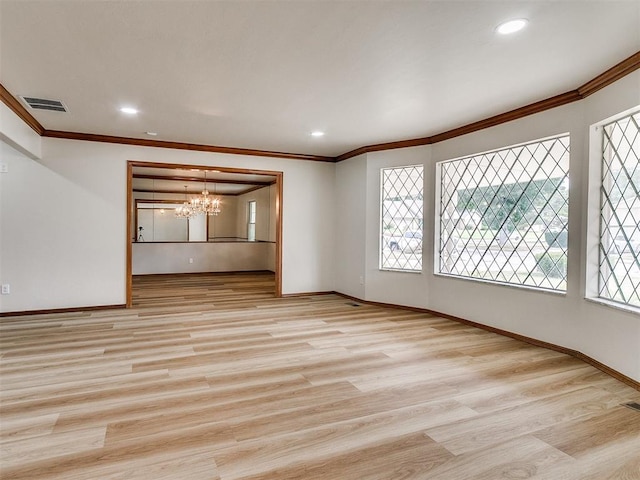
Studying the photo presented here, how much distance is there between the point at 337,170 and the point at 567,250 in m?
3.86

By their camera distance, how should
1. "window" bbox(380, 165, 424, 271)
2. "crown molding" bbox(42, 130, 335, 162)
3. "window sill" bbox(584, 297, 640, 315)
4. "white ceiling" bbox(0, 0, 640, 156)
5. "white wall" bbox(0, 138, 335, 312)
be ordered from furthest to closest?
"window" bbox(380, 165, 424, 271) → "crown molding" bbox(42, 130, 335, 162) → "white wall" bbox(0, 138, 335, 312) → "window sill" bbox(584, 297, 640, 315) → "white ceiling" bbox(0, 0, 640, 156)

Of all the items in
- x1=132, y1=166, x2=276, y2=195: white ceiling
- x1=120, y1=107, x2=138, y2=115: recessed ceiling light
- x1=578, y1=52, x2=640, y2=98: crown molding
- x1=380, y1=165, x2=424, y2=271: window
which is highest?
x1=132, y1=166, x2=276, y2=195: white ceiling

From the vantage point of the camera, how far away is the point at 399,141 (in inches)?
214

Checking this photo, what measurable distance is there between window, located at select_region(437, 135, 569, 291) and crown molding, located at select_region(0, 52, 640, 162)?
1.12 ft

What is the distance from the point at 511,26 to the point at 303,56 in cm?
137

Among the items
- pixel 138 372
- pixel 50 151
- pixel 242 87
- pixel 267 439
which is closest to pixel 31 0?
pixel 242 87

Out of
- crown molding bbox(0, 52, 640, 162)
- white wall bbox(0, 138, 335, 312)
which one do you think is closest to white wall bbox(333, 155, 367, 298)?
crown molding bbox(0, 52, 640, 162)

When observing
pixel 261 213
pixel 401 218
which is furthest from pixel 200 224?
pixel 401 218

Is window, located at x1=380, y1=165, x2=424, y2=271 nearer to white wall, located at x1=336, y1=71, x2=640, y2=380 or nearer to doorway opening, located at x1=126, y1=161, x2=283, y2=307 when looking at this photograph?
white wall, located at x1=336, y1=71, x2=640, y2=380

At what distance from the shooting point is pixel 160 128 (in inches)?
187

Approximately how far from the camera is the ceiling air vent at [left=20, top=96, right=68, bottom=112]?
3728mm

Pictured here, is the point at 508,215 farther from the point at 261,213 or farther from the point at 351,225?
the point at 261,213

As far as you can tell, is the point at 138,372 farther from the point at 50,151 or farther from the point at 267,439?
the point at 50,151

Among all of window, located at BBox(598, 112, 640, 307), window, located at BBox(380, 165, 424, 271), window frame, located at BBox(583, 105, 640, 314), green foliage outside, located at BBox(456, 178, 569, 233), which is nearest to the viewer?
window, located at BBox(598, 112, 640, 307)
